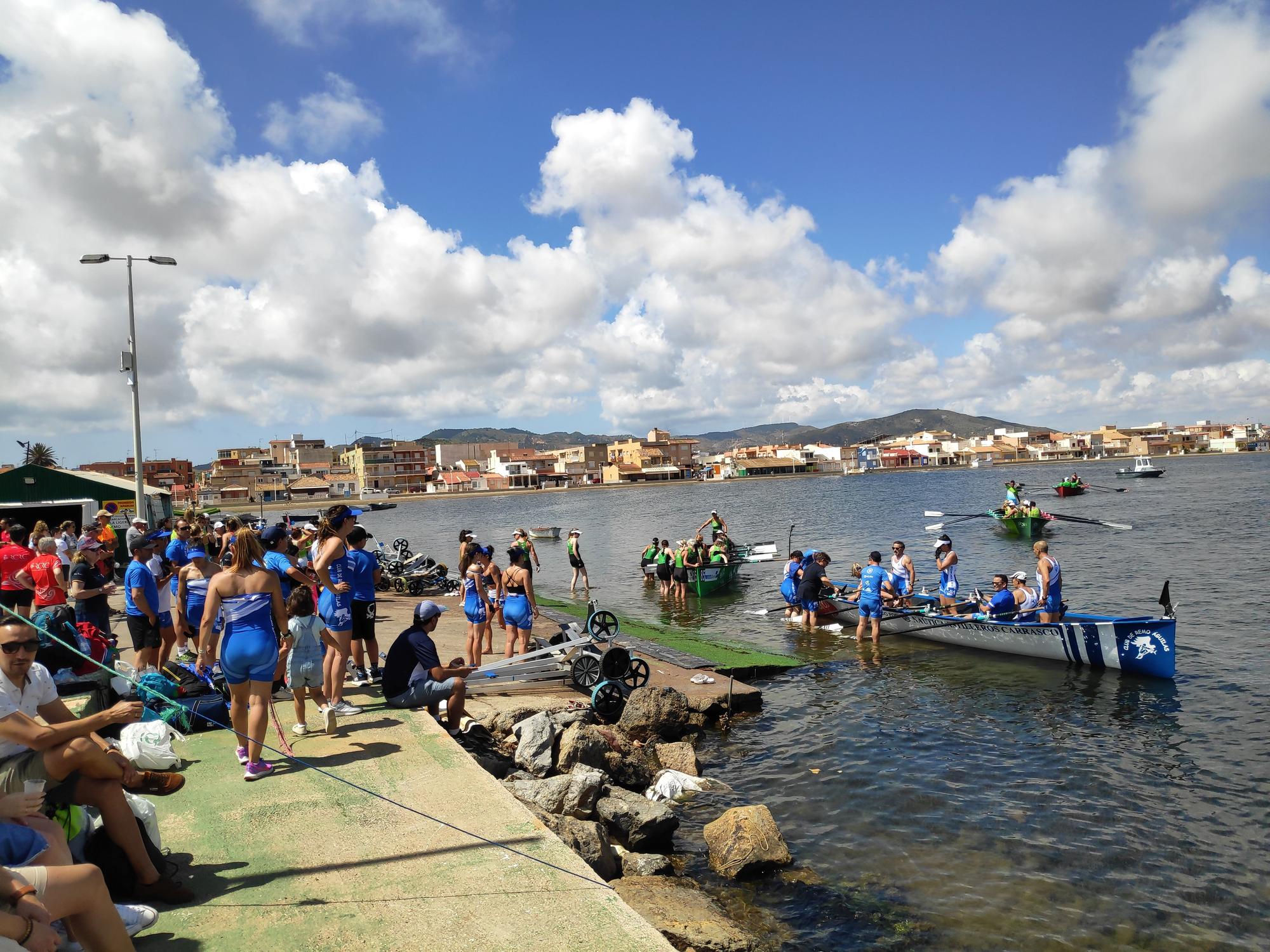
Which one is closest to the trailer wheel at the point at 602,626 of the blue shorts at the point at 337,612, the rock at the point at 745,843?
the blue shorts at the point at 337,612

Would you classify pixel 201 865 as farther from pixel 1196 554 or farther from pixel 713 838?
pixel 1196 554

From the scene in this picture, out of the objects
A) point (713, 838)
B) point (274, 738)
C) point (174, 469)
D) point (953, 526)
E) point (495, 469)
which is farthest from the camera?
point (495, 469)

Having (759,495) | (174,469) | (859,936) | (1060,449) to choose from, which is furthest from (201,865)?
(1060,449)

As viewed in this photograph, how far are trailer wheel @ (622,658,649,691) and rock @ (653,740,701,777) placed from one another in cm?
145

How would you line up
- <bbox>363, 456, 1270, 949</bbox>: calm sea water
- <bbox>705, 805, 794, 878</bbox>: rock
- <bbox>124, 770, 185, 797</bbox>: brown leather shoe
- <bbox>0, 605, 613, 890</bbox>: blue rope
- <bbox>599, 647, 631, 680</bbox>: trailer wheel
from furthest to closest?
<bbox>599, 647, 631, 680</bbox>: trailer wheel < <bbox>705, 805, 794, 878</bbox>: rock < <bbox>363, 456, 1270, 949</bbox>: calm sea water < <bbox>124, 770, 185, 797</bbox>: brown leather shoe < <bbox>0, 605, 613, 890</bbox>: blue rope

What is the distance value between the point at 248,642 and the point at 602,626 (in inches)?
236

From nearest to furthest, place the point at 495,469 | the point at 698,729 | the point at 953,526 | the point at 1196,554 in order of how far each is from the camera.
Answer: the point at 698,729
the point at 1196,554
the point at 953,526
the point at 495,469

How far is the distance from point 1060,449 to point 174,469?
195 metres

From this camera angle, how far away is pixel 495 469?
153 metres

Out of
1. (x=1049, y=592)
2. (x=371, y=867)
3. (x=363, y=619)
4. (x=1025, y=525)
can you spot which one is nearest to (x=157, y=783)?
(x=371, y=867)

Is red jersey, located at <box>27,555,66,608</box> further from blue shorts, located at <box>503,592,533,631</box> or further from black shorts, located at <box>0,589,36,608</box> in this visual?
blue shorts, located at <box>503,592,533,631</box>

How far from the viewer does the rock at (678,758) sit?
9344 millimetres

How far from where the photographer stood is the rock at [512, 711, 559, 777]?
25.5 ft

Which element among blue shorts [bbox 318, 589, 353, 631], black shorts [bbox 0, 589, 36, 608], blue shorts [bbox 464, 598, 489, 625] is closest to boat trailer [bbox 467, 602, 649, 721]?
blue shorts [bbox 464, 598, 489, 625]
